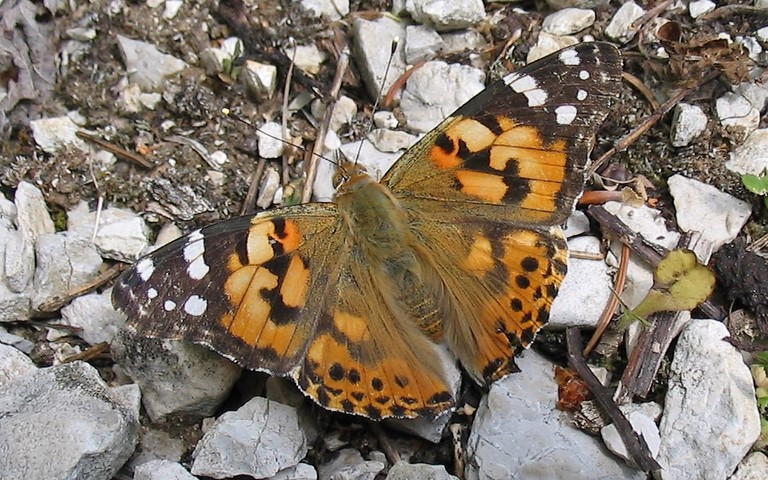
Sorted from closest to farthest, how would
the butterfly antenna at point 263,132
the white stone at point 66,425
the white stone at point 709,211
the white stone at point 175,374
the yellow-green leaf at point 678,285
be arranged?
1. the white stone at point 66,425
2. the yellow-green leaf at point 678,285
3. the white stone at point 175,374
4. the white stone at point 709,211
5. the butterfly antenna at point 263,132

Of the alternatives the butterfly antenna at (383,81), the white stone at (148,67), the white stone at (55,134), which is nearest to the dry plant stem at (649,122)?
the butterfly antenna at (383,81)

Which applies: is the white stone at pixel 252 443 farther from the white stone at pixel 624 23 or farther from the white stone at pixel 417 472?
the white stone at pixel 624 23

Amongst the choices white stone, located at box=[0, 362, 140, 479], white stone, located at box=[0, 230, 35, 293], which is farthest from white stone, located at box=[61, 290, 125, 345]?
white stone, located at box=[0, 362, 140, 479]

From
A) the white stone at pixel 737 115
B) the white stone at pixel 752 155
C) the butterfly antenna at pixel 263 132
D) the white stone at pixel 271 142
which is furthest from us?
the white stone at pixel 271 142

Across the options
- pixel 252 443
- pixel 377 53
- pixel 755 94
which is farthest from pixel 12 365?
pixel 755 94

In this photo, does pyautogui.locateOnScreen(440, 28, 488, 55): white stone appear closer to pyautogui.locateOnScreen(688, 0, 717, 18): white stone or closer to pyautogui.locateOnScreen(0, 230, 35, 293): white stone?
pyautogui.locateOnScreen(688, 0, 717, 18): white stone

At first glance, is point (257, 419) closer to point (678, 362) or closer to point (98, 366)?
point (98, 366)

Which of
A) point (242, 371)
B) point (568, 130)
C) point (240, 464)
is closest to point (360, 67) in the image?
point (568, 130)
